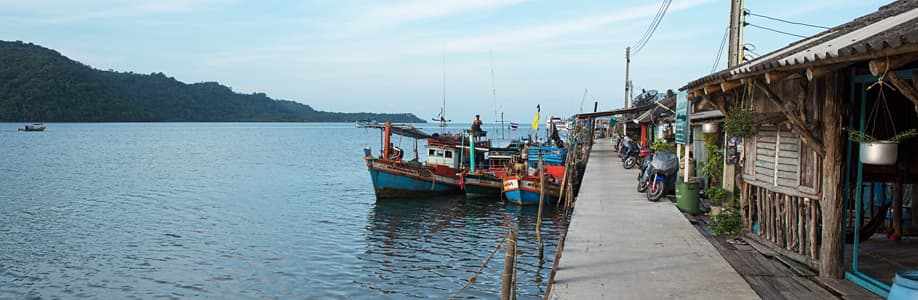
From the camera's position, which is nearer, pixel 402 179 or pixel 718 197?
pixel 718 197

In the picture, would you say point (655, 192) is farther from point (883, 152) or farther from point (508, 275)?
point (883, 152)

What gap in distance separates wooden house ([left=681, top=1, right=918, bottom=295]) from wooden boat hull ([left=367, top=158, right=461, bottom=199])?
58.0 ft

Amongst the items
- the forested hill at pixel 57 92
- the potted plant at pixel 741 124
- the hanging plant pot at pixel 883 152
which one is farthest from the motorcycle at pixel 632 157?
the forested hill at pixel 57 92

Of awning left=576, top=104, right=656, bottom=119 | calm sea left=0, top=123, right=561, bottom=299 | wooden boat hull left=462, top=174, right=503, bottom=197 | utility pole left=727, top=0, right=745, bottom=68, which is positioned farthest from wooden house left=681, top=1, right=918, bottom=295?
awning left=576, top=104, right=656, bottom=119

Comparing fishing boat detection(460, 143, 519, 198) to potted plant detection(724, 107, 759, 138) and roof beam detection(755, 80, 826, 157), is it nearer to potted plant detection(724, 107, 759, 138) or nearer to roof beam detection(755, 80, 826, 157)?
potted plant detection(724, 107, 759, 138)

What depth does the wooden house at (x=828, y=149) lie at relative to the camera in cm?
656

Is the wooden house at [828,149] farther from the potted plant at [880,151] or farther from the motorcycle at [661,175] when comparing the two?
the motorcycle at [661,175]

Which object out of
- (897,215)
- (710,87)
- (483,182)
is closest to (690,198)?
(897,215)

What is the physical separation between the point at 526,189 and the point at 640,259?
46.2 ft

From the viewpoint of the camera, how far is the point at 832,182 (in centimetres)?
712

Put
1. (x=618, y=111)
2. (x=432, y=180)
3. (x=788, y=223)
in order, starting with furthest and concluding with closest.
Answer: (x=618, y=111) → (x=432, y=180) → (x=788, y=223)

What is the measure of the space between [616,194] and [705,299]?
Answer: 10.4m

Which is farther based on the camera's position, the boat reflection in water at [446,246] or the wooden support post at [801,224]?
the boat reflection in water at [446,246]

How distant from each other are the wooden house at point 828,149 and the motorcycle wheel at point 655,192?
19.2 feet
